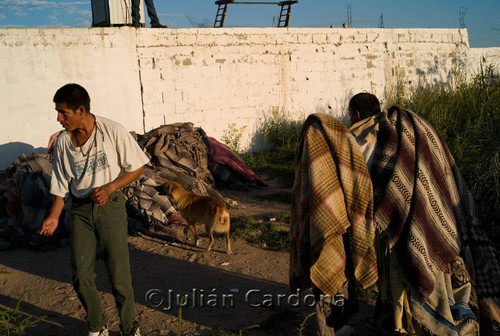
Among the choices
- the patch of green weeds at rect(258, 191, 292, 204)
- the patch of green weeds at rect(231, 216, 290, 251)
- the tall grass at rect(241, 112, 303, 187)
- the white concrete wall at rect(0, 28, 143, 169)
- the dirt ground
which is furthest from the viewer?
the tall grass at rect(241, 112, 303, 187)

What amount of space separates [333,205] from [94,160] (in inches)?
63.5

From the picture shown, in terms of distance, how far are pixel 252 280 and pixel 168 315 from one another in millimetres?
1017

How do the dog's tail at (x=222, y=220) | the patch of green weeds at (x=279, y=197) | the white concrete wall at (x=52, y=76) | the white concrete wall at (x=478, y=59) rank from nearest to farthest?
the dog's tail at (x=222, y=220) < the patch of green weeds at (x=279, y=197) < the white concrete wall at (x=52, y=76) < the white concrete wall at (x=478, y=59)

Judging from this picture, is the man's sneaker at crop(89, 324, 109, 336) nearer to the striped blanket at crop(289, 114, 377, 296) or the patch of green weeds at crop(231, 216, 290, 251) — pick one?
the striped blanket at crop(289, 114, 377, 296)

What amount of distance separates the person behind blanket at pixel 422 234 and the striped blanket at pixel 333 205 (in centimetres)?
16

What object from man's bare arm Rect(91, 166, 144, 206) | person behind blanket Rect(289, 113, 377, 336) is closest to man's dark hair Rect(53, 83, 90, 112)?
man's bare arm Rect(91, 166, 144, 206)

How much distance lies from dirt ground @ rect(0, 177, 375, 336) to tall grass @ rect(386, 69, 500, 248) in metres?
1.74

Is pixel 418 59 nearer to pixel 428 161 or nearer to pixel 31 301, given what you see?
pixel 428 161

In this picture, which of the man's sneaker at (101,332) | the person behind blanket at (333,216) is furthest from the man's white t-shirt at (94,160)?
the person behind blanket at (333,216)

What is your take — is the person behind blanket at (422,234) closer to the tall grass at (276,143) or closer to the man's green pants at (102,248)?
the man's green pants at (102,248)

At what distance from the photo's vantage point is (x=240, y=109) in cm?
1080

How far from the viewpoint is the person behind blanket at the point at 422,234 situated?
304 cm

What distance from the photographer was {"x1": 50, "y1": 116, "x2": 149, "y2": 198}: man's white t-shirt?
3.26m

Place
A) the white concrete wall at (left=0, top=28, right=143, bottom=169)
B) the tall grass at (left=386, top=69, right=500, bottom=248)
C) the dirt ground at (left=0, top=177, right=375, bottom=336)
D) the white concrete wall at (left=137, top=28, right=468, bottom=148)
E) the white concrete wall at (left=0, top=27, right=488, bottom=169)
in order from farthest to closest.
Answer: the white concrete wall at (left=137, top=28, right=468, bottom=148)
the white concrete wall at (left=0, top=27, right=488, bottom=169)
the white concrete wall at (left=0, top=28, right=143, bottom=169)
the tall grass at (left=386, top=69, right=500, bottom=248)
the dirt ground at (left=0, top=177, right=375, bottom=336)
